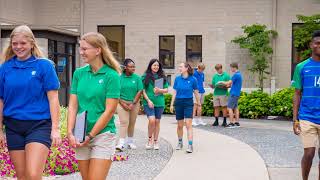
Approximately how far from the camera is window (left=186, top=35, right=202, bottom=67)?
24.1 m

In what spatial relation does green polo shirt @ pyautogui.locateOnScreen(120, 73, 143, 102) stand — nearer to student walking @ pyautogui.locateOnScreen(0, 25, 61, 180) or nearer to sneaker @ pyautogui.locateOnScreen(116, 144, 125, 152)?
sneaker @ pyautogui.locateOnScreen(116, 144, 125, 152)

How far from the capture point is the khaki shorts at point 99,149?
15.9 feet

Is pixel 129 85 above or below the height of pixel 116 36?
below

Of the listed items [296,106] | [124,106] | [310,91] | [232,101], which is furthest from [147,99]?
[232,101]

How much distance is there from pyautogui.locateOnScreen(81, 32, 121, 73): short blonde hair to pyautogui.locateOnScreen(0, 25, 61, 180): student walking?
48 cm

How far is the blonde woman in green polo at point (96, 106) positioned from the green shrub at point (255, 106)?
1428 cm

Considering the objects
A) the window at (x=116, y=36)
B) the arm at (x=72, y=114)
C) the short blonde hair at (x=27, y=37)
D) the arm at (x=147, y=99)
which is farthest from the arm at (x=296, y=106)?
the window at (x=116, y=36)

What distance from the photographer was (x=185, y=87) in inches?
407

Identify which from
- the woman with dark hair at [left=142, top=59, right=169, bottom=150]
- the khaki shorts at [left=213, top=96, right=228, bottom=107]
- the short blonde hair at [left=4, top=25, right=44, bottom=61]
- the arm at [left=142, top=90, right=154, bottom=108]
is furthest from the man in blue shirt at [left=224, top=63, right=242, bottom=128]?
the short blonde hair at [left=4, top=25, right=44, bottom=61]

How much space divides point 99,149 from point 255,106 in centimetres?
1444

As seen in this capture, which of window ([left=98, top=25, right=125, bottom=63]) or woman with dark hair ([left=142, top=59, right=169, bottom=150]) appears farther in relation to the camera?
window ([left=98, top=25, right=125, bottom=63])

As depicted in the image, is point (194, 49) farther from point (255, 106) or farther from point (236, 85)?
point (236, 85)

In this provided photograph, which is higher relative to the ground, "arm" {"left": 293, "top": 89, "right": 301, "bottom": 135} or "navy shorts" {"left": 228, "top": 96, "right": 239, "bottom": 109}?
"arm" {"left": 293, "top": 89, "right": 301, "bottom": 135}

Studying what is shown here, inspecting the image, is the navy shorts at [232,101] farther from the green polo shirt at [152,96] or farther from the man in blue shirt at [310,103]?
the man in blue shirt at [310,103]
